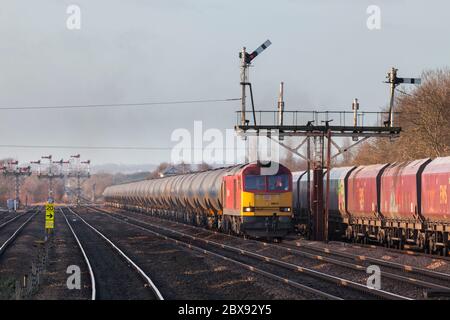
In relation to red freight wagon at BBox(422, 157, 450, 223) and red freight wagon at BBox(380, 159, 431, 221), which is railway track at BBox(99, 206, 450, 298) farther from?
red freight wagon at BBox(380, 159, 431, 221)

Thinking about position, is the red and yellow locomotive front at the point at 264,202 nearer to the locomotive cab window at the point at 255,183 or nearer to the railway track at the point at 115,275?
the locomotive cab window at the point at 255,183

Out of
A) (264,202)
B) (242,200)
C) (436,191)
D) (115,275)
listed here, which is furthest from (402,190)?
(115,275)

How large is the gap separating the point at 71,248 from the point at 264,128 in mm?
10635

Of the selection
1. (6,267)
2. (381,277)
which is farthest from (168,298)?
(6,267)

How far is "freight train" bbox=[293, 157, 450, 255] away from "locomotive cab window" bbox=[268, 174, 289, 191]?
308 cm

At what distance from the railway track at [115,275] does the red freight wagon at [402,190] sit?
1074 cm

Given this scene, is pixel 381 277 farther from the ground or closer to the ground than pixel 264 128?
closer to the ground

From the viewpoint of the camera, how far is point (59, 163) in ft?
494

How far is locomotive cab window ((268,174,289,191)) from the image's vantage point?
36844mm

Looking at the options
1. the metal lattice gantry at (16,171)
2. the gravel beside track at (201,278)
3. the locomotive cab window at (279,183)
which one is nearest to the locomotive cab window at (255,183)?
the locomotive cab window at (279,183)

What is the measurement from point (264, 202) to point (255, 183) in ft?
3.22

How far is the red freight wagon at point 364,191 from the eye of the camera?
1342 inches

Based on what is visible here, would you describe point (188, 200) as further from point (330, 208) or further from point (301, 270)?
point (301, 270)

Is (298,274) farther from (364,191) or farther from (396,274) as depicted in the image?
(364,191)
